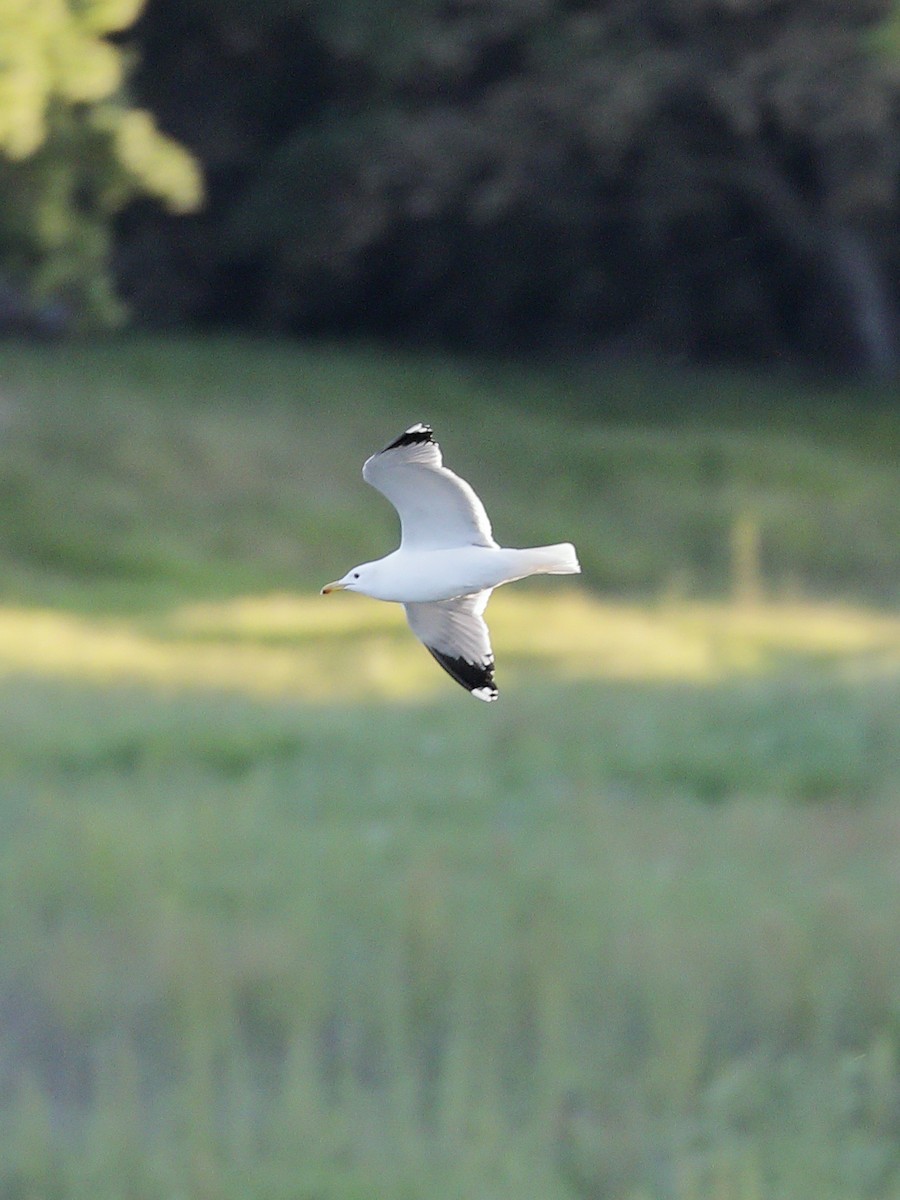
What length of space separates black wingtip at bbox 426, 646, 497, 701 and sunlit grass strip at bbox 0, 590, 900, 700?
7140 millimetres

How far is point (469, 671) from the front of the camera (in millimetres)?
3002

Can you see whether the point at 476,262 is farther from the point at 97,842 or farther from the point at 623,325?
the point at 97,842

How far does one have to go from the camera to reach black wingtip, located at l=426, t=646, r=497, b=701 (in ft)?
9.62

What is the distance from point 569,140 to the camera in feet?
68.5

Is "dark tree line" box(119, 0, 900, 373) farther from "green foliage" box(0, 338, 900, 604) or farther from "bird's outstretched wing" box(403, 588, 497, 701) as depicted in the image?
"bird's outstretched wing" box(403, 588, 497, 701)

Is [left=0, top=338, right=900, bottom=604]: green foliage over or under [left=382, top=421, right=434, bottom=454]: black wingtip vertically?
over

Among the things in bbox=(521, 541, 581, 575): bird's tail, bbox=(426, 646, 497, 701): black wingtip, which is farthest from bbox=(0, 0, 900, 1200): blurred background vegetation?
bbox=(521, 541, 581, 575): bird's tail

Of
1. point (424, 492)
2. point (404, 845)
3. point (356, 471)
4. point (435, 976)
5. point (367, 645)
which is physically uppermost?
point (356, 471)

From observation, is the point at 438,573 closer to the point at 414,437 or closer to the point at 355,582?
the point at 355,582

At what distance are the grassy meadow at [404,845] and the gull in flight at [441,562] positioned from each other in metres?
2.39

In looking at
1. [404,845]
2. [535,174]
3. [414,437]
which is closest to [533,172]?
[535,174]

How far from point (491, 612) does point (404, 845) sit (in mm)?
4172

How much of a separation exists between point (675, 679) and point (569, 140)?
1155 centimetres

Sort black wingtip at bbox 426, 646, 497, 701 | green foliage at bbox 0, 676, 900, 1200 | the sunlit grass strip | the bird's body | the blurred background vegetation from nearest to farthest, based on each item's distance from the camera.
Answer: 1. the bird's body
2. black wingtip at bbox 426, 646, 497, 701
3. green foliage at bbox 0, 676, 900, 1200
4. the blurred background vegetation
5. the sunlit grass strip
